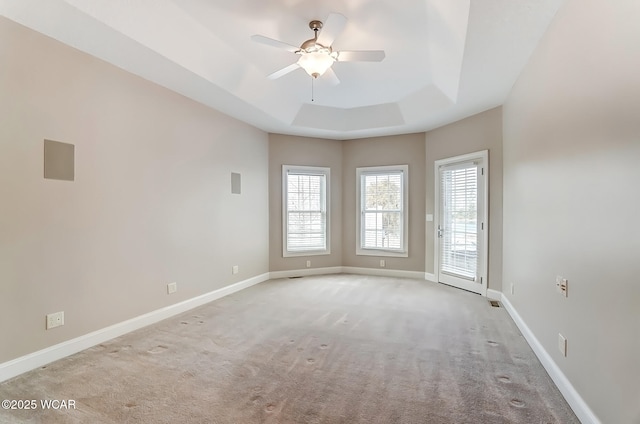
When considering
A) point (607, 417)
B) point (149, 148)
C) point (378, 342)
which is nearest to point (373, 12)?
point (149, 148)

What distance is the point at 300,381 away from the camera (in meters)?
2.35

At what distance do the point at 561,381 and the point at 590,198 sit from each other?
1294 mm

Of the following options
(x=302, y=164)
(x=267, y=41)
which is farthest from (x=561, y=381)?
(x=302, y=164)

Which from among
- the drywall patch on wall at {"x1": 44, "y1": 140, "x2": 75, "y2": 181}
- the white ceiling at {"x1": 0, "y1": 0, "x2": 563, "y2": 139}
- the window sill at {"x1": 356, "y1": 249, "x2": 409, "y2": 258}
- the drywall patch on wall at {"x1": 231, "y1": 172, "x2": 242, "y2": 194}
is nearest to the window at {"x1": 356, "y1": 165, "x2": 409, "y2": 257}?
the window sill at {"x1": 356, "y1": 249, "x2": 409, "y2": 258}

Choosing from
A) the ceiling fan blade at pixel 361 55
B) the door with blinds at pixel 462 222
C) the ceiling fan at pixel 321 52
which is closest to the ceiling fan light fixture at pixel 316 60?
the ceiling fan at pixel 321 52

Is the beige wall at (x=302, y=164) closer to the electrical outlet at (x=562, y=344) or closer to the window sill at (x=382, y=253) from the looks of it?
the window sill at (x=382, y=253)

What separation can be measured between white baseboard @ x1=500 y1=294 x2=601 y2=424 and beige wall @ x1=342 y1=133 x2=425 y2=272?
2.65 meters

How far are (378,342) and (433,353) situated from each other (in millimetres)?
500

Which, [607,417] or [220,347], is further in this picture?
[220,347]

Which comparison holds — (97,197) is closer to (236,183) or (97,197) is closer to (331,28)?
(236,183)

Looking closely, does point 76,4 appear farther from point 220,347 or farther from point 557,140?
point 557,140

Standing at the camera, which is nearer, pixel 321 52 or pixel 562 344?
pixel 562 344

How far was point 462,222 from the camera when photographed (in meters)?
5.04

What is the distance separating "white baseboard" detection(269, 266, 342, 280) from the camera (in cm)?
592
